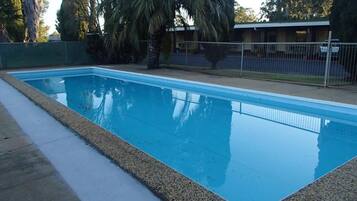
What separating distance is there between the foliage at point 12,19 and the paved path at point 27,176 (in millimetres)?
23968

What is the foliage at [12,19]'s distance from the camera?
2511 cm

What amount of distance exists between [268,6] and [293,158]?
44.6 meters

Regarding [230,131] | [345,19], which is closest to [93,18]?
[345,19]

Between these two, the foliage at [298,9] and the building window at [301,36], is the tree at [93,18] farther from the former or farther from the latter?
the foliage at [298,9]

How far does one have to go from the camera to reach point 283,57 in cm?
1531

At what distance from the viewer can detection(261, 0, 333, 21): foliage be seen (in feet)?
124

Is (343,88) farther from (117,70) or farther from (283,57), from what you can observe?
(117,70)

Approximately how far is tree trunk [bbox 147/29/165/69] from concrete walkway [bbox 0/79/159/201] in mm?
10370

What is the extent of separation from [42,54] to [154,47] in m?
7.14

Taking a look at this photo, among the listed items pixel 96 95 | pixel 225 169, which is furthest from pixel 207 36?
pixel 225 169

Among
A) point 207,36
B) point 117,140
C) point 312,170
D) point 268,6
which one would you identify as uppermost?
point 268,6

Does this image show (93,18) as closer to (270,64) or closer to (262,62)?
(262,62)

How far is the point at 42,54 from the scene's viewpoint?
18234 millimetres

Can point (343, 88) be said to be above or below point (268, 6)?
below
